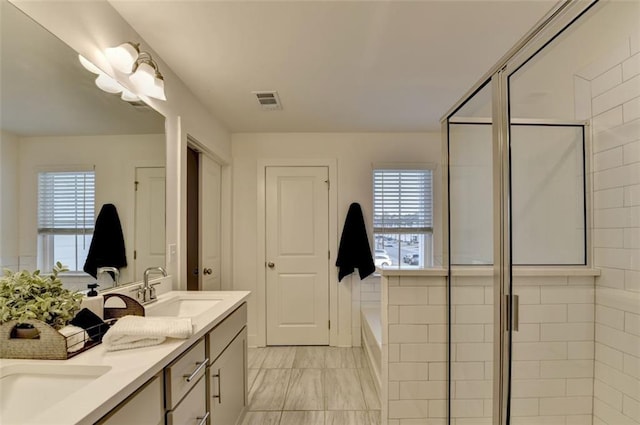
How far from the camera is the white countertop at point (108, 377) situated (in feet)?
2.41

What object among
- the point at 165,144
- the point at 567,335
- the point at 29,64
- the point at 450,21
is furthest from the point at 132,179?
the point at 567,335

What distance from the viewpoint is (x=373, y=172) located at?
3.64m

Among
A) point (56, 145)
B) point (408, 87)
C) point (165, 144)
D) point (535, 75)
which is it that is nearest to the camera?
point (56, 145)

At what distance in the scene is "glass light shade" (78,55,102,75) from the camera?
1417 millimetres

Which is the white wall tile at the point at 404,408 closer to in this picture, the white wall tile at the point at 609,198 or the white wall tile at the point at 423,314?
the white wall tile at the point at 423,314

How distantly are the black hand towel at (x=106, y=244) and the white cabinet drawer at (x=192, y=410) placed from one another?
27.4 inches

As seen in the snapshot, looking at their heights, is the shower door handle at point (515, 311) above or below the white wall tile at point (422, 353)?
above

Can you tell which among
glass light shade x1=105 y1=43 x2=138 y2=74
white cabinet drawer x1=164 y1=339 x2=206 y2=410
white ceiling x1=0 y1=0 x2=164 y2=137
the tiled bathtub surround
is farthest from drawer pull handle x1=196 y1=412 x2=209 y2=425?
glass light shade x1=105 y1=43 x2=138 y2=74

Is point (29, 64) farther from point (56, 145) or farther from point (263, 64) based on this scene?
point (263, 64)

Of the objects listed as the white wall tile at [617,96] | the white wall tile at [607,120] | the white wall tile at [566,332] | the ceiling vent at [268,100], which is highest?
the ceiling vent at [268,100]

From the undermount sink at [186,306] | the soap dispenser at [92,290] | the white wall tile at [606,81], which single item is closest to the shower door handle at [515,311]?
the white wall tile at [606,81]

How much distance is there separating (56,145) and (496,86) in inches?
75.7

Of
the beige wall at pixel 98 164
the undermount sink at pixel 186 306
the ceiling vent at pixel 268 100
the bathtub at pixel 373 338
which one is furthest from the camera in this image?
the ceiling vent at pixel 268 100

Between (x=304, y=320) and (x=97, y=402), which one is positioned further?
(x=304, y=320)
